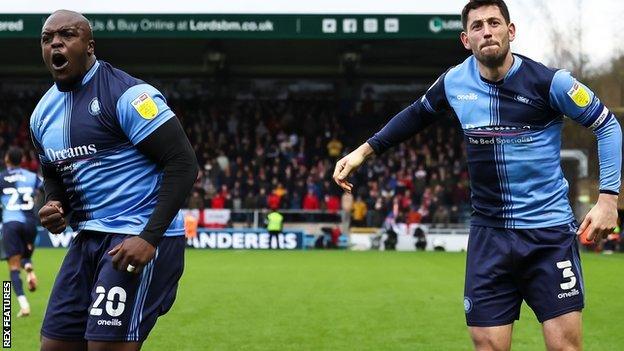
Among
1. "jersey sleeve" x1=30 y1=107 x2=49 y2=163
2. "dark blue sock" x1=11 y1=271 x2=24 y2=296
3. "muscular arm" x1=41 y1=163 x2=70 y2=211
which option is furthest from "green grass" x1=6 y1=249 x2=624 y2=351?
"jersey sleeve" x1=30 y1=107 x2=49 y2=163

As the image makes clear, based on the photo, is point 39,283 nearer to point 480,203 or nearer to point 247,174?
point 480,203

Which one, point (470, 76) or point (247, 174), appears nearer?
point (470, 76)

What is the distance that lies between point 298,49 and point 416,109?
3262 centimetres

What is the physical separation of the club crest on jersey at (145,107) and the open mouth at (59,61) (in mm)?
403

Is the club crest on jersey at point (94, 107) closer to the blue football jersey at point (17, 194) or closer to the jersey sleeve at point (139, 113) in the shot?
the jersey sleeve at point (139, 113)

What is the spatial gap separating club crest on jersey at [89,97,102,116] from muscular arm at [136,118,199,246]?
27cm

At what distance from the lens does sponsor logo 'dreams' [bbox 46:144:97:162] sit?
197 inches

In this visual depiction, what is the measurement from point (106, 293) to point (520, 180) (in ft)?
7.53

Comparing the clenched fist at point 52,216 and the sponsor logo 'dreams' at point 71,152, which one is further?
the clenched fist at point 52,216

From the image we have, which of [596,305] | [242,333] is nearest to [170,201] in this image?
[242,333]

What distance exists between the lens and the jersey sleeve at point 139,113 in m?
4.87

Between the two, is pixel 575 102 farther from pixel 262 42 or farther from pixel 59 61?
pixel 262 42

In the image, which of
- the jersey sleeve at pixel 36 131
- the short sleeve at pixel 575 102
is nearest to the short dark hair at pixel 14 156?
the jersey sleeve at pixel 36 131

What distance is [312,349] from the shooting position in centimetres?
956
